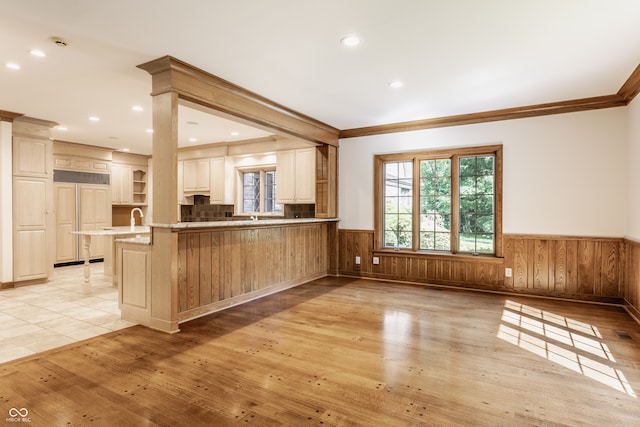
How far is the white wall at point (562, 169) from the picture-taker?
4.47 meters

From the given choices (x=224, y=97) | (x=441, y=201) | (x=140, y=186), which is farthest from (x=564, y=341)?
(x=140, y=186)

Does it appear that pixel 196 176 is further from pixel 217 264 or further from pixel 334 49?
pixel 334 49

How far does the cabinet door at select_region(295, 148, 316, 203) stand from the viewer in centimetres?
646

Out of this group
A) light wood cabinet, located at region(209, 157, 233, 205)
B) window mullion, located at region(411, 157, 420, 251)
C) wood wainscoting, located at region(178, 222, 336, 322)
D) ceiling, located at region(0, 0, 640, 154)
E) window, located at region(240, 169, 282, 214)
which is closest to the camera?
ceiling, located at region(0, 0, 640, 154)

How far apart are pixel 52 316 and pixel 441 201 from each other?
540cm

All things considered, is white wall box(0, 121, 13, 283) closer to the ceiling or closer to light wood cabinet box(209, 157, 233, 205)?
the ceiling

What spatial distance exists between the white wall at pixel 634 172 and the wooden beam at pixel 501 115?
30 centimetres

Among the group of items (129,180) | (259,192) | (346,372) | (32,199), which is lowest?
(346,372)

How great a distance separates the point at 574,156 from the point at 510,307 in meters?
2.20

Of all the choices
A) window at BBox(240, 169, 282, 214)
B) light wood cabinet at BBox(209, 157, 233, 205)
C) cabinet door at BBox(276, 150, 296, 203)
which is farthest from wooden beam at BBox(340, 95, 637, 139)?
light wood cabinet at BBox(209, 157, 233, 205)

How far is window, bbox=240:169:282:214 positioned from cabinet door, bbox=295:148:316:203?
905 millimetres

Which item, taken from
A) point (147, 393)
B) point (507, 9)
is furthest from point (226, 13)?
point (147, 393)

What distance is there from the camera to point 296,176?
6656 millimetres

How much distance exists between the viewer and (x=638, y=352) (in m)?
2.95
